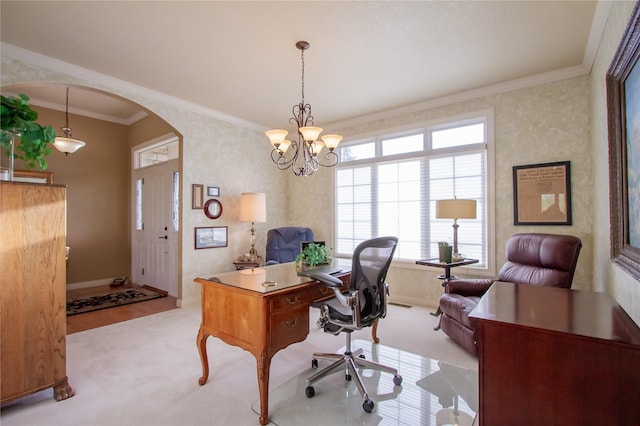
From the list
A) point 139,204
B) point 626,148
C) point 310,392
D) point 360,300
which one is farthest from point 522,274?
point 139,204

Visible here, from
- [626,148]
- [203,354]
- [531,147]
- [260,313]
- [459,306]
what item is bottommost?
[203,354]

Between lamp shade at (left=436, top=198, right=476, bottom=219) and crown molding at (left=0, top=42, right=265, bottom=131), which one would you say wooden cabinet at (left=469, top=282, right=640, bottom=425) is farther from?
crown molding at (left=0, top=42, right=265, bottom=131)

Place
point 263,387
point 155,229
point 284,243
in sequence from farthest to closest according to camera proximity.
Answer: point 155,229 < point 284,243 < point 263,387

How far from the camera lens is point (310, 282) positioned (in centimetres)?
229

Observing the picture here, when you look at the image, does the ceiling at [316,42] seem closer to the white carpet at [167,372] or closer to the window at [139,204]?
the window at [139,204]

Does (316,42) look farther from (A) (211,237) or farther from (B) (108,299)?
(B) (108,299)

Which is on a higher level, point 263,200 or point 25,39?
point 25,39

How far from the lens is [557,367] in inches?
45.6

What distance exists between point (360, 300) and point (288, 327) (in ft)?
1.71

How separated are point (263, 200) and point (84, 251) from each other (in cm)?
348

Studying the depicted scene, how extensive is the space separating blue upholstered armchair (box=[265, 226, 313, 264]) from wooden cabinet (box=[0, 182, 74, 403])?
260 centimetres

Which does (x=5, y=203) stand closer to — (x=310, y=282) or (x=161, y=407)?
(x=161, y=407)

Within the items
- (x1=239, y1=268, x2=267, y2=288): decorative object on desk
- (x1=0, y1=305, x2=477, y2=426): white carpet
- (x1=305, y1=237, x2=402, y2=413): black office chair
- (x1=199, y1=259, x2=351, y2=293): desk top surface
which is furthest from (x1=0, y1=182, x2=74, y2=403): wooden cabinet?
(x1=305, y1=237, x2=402, y2=413): black office chair

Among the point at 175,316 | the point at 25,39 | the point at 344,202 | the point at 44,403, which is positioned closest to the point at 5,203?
the point at 44,403
